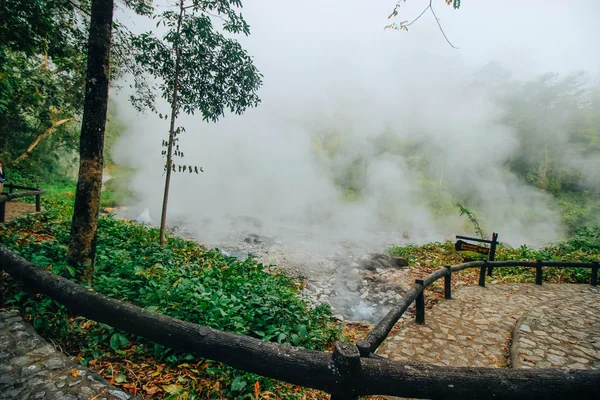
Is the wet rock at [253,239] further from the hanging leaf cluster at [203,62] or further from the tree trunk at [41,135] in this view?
the tree trunk at [41,135]

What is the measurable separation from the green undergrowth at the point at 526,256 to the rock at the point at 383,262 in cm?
55

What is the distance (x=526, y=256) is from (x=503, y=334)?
7754mm

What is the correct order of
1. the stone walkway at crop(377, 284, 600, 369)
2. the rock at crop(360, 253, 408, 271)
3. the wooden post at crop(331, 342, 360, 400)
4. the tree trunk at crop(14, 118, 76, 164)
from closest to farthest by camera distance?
the wooden post at crop(331, 342, 360, 400) → the stone walkway at crop(377, 284, 600, 369) → the rock at crop(360, 253, 408, 271) → the tree trunk at crop(14, 118, 76, 164)

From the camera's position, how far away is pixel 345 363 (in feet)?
4.50

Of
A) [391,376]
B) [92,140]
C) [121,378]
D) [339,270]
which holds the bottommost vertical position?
[339,270]

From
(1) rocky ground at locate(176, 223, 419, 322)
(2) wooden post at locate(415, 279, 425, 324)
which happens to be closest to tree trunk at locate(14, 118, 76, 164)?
(1) rocky ground at locate(176, 223, 419, 322)

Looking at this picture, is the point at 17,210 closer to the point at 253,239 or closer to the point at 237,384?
the point at 253,239

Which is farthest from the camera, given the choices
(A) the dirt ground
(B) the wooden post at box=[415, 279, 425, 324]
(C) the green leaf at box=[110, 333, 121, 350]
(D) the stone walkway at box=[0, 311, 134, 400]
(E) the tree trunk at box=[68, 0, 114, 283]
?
(A) the dirt ground

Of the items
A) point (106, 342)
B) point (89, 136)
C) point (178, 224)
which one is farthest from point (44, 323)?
point (178, 224)

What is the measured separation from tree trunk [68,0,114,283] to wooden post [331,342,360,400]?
11.0 ft

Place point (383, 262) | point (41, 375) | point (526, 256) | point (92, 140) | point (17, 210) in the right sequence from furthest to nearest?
point (526, 256)
point (383, 262)
point (17, 210)
point (92, 140)
point (41, 375)

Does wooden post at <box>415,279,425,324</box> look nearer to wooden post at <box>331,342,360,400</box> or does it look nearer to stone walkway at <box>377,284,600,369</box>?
stone walkway at <box>377,284,600,369</box>

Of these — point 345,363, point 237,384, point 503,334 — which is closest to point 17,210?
point 237,384

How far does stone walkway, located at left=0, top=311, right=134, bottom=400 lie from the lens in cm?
190
